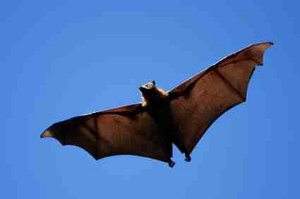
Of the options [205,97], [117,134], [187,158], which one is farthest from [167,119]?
[117,134]

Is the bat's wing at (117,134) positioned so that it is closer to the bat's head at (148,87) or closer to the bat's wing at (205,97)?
the bat's wing at (205,97)

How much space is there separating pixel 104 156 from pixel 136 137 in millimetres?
1209

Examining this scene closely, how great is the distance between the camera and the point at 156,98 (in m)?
23.0

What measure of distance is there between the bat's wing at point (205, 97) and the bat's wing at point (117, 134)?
2.30 ft

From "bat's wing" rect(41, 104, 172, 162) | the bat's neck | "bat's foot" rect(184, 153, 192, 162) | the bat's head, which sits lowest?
"bat's foot" rect(184, 153, 192, 162)

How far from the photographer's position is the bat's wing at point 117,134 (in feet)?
78.6

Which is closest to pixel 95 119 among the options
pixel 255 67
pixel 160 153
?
pixel 160 153

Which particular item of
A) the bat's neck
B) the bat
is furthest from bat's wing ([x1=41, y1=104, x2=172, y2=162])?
the bat's neck

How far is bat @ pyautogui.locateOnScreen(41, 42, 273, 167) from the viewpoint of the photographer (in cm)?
2358

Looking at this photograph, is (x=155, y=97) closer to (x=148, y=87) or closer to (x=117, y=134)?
(x=148, y=87)

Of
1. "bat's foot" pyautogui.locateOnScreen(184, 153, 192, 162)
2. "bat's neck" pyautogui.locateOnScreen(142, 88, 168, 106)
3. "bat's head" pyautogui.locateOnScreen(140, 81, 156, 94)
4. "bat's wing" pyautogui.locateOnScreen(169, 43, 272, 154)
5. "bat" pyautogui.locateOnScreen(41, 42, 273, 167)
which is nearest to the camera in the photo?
"bat's head" pyautogui.locateOnScreen(140, 81, 156, 94)

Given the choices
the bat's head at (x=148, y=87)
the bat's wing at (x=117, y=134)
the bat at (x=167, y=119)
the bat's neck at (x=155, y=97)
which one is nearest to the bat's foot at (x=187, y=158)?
the bat at (x=167, y=119)

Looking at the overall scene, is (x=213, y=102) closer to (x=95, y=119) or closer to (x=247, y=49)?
(x=247, y=49)

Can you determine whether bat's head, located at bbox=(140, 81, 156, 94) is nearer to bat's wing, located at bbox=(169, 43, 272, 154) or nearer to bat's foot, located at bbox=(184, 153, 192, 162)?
bat's wing, located at bbox=(169, 43, 272, 154)
